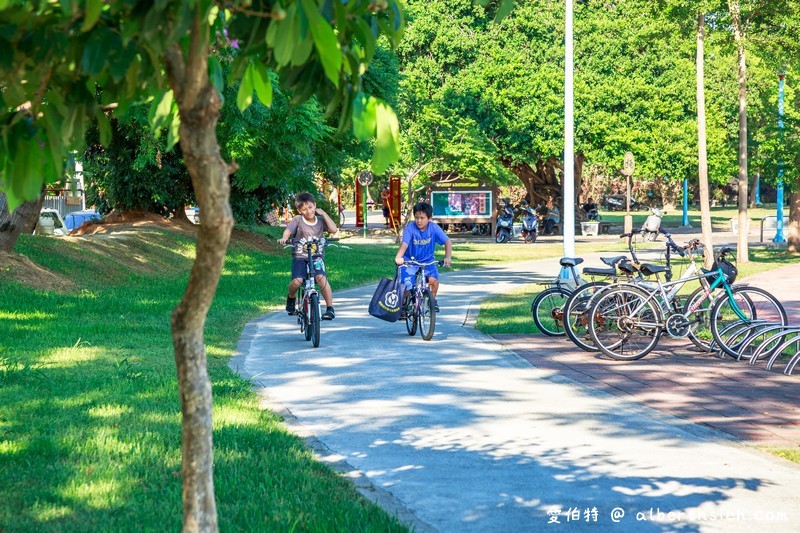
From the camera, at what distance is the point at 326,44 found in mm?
3076

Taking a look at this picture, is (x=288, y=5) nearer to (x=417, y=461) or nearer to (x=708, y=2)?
(x=417, y=461)

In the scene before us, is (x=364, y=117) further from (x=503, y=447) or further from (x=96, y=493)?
(x=503, y=447)

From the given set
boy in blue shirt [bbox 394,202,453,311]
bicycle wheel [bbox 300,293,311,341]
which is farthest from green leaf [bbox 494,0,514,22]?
boy in blue shirt [bbox 394,202,453,311]

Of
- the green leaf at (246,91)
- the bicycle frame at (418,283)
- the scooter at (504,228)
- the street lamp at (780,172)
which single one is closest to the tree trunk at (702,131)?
the street lamp at (780,172)

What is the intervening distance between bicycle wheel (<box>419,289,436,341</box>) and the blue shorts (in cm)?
27

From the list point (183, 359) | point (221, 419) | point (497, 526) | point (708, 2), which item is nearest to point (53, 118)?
point (183, 359)

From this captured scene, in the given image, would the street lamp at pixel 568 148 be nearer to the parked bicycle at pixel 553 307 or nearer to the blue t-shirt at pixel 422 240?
the parked bicycle at pixel 553 307

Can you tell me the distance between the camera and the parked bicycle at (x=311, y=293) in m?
13.3

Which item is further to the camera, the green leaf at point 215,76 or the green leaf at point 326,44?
the green leaf at point 215,76

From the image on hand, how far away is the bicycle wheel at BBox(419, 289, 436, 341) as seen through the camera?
13750mm

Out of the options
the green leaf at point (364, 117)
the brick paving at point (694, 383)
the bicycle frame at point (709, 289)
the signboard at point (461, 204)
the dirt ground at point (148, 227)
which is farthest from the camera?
the signboard at point (461, 204)

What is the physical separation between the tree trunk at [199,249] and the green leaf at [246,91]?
4.3 inches

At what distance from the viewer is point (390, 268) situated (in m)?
28.2

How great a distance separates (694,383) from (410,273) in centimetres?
454
